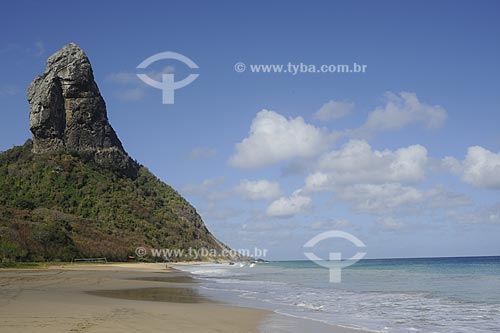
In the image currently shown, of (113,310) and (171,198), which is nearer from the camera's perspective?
(113,310)

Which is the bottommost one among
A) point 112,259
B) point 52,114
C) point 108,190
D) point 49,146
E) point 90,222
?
point 112,259

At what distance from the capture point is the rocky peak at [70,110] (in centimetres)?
8562

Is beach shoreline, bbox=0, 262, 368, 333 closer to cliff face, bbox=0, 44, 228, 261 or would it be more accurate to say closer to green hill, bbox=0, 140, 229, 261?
green hill, bbox=0, 140, 229, 261

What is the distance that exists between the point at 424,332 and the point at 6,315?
35.6 feet


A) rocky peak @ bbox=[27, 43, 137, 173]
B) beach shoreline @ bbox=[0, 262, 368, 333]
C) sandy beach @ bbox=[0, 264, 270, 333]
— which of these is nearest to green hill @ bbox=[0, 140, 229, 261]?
rocky peak @ bbox=[27, 43, 137, 173]

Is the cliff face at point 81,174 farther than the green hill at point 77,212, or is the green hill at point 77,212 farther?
the cliff face at point 81,174

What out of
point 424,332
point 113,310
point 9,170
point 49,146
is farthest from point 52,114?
point 424,332

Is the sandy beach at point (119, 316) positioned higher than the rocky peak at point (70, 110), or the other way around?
the rocky peak at point (70, 110)

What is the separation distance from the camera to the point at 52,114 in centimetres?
8538

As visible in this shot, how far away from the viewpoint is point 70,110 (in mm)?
88188

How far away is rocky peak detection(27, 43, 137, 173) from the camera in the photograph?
85.6m

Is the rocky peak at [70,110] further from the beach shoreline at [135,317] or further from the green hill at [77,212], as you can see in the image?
the beach shoreline at [135,317]

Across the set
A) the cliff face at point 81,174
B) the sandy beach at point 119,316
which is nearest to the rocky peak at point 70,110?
the cliff face at point 81,174

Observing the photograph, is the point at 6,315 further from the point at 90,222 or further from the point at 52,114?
the point at 52,114
